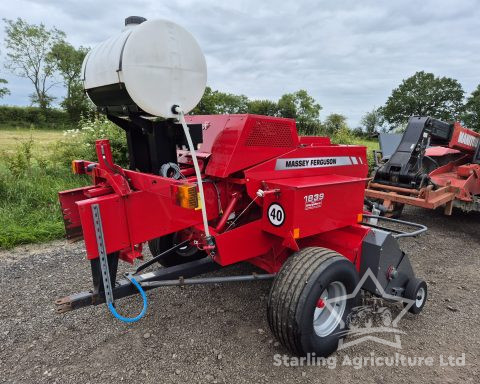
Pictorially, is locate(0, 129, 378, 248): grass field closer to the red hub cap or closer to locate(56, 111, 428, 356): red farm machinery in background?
locate(56, 111, 428, 356): red farm machinery in background

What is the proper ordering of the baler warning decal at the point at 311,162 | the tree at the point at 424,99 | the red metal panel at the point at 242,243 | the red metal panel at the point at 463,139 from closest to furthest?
the red metal panel at the point at 242,243, the baler warning decal at the point at 311,162, the red metal panel at the point at 463,139, the tree at the point at 424,99

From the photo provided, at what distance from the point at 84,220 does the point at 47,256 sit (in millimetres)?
2959

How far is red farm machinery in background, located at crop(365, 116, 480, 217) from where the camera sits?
5264 millimetres

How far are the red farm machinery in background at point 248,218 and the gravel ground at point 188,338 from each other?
11.6 inches

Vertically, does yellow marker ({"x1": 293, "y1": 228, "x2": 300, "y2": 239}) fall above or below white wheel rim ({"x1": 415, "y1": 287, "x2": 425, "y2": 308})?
above

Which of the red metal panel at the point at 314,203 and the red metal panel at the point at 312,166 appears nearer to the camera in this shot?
the red metal panel at the point at 314,203

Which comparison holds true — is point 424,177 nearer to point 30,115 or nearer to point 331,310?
point 331,310

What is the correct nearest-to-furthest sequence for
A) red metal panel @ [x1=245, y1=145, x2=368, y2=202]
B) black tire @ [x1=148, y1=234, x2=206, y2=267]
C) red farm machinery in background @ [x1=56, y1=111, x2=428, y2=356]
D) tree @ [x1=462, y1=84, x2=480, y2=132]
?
red farm machinery in background @ [x1=56, y1=111, x2=428, y2=356] < red metal panel @ [x1=245, y1=145, x2=368, y2=202] < black tire @ [x1=148, y1=234, x2=206, y2=267] < tree @ [x1=462, y1=84, x2=480, y2=132]

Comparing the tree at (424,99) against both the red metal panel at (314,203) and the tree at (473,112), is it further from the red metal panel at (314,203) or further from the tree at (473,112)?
the red metal panel at (314,203)

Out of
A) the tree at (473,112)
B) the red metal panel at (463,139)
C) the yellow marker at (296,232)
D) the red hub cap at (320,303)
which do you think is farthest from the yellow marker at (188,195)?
the tree at (473,112)

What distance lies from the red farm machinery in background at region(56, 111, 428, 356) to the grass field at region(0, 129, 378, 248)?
9.71 feet

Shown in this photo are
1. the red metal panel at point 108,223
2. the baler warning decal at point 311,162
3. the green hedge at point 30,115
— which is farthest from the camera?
the green hedge at point 30,115

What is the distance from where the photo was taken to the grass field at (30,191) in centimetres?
504

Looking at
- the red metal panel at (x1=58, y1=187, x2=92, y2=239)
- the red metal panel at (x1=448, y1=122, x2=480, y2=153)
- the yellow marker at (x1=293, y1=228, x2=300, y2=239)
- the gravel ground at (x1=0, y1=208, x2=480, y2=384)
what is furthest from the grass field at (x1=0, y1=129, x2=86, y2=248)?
the red metal panel at (x1=448, y1=122, x2=480, y2=153)
